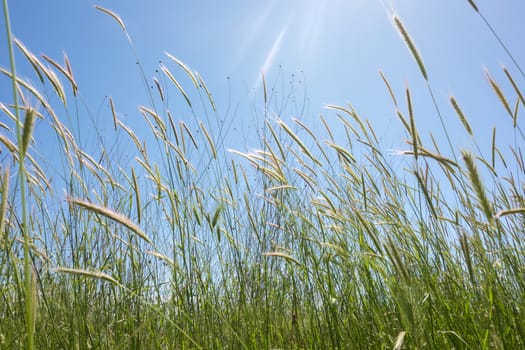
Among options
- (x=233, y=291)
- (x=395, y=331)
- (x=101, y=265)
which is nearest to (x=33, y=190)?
(x=101, y=265)

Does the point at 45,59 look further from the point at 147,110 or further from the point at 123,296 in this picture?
the point at 123,296

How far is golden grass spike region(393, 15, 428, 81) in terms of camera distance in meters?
1.59

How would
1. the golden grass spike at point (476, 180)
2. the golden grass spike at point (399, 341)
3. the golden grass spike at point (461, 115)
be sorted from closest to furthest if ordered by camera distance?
the golden grass spike at point (399, 341)
the golden grass spike at point (476, 180)
the golden grass spike at point (461, 115)

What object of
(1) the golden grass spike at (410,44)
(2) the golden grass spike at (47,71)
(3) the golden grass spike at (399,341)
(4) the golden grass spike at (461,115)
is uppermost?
(2) the golden grass spike at (47,71)

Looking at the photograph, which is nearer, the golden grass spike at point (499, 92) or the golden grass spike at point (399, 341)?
the golden grass spike at point (399, 341)

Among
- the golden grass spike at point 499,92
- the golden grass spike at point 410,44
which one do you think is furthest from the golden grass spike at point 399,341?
the golden grass spike at point 499,92

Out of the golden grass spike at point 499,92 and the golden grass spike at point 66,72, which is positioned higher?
the golden grass spike at point 66,72

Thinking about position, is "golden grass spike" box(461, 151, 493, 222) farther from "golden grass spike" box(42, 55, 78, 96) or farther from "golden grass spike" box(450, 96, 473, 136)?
"golden grass spike" box(42, 55, 78, 96)

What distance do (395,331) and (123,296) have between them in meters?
1.31

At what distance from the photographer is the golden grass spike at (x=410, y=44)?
5.23 ft

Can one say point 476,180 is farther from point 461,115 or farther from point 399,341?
point 461,115

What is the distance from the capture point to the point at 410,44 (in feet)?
5.23

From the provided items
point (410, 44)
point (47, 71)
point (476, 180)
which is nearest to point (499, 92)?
point (410, 44)

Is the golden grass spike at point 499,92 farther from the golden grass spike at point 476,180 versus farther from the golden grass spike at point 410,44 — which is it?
A: the golden grass spike at point 476,180
